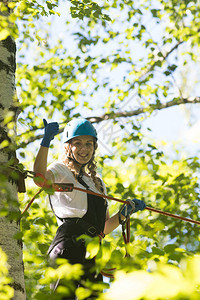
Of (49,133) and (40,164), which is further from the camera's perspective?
(49,133)

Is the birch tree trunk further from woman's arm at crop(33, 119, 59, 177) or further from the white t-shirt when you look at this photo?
the white t-shirt

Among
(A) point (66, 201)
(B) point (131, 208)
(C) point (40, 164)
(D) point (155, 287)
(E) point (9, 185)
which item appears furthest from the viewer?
(B) point (131, 208)

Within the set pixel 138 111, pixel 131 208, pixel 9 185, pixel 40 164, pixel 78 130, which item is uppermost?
pixel 138 111

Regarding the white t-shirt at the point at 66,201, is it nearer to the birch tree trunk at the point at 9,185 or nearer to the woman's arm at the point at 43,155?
the woman's arm at the point at 43,155

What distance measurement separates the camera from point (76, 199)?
107 inches

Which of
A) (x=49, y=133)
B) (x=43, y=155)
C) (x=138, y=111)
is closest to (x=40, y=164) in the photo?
(x=43, y=155)

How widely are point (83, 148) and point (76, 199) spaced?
0.53 metres

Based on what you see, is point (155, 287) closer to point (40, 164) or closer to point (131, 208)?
point (40, 164)

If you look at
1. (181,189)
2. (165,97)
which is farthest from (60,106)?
(181,189)

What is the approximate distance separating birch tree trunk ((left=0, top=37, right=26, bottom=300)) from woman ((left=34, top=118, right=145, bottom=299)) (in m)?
0.34

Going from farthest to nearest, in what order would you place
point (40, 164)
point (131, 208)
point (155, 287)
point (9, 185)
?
point (131, 208) < point (40, 164) < point (9, 185) < point (155, 287)

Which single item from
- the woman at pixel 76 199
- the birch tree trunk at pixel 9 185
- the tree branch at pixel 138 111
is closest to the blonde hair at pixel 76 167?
the woman at pixel 76 199

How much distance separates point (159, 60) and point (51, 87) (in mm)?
2034

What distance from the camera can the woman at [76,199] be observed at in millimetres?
2529
